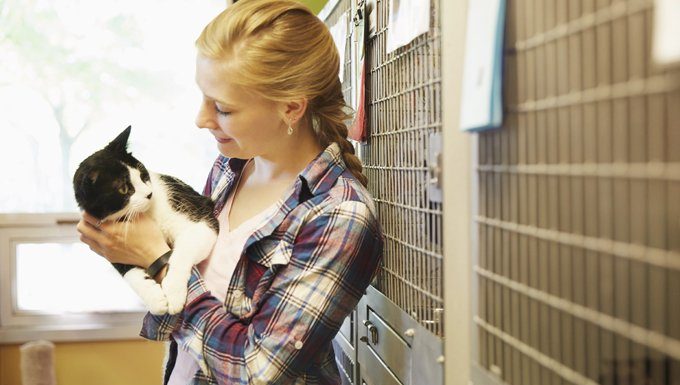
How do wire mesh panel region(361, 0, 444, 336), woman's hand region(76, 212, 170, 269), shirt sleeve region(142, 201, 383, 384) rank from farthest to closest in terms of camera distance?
woman's hand region(76, 212, 170, 269) → shirt sleeve region(142, 201, 383, 384) → wire mesh panel region(361, 0, 444, 336)

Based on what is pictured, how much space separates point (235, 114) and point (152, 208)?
44 centimetres

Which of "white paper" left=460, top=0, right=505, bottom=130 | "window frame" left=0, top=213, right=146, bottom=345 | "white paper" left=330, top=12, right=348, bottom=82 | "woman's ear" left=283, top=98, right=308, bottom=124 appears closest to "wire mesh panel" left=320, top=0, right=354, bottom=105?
"white paper" left=330, top=12, right=348, bottom=82

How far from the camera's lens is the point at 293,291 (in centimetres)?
108

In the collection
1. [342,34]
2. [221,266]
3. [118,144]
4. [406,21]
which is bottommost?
[221,266]

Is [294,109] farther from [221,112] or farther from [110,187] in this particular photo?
[110,187]

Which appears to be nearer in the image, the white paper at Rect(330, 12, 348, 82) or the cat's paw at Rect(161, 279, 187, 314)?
the cat's paw at Rect(161, 279, 187, 314)

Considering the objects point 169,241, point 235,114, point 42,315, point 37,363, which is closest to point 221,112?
point 235,114

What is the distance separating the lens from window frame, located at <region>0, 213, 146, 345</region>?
2.88m

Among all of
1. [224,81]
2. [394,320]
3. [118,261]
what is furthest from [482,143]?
[118,261]

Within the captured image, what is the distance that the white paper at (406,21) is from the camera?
2.81ft

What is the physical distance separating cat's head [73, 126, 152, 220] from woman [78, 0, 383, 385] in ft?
0.32

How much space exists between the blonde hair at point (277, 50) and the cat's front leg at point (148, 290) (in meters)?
0.41

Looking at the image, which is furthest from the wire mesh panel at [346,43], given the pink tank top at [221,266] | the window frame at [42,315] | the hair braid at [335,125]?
the window frame at [42,315]

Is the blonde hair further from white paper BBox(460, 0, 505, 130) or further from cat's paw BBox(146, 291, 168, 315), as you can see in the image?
white paper BBox(460, 0, 505, 130)
